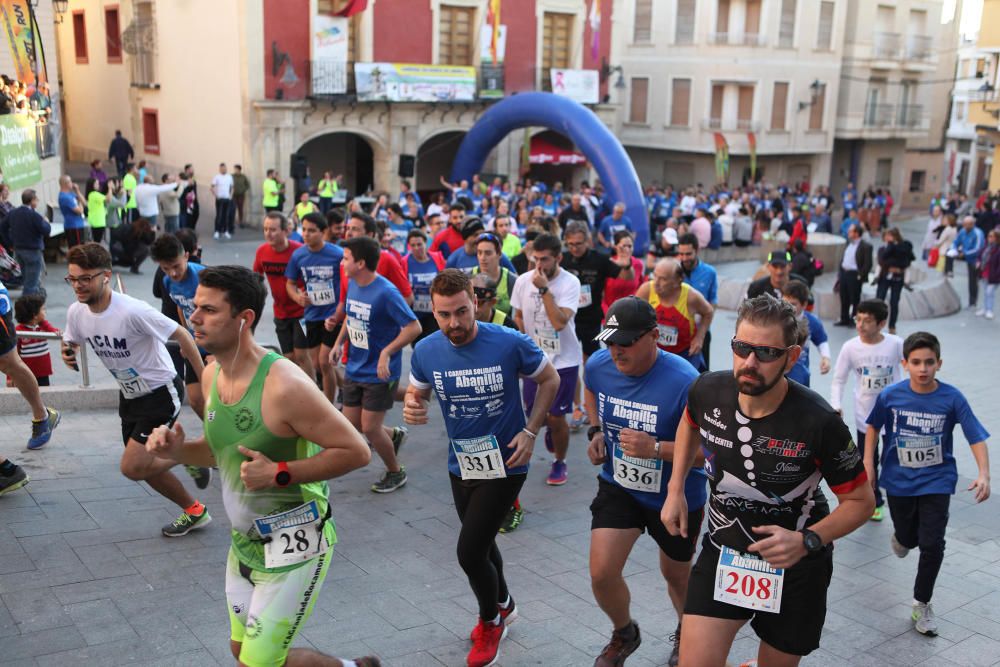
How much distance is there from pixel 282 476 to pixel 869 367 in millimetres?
4985

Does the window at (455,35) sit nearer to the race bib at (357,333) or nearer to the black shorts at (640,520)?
the race bib at (357,333)

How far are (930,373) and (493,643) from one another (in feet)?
9.56

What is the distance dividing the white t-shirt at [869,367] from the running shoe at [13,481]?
5.68 m

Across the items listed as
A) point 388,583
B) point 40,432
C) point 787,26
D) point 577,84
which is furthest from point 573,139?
point 787,26

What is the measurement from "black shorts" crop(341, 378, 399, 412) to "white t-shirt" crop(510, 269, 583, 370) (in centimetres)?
138

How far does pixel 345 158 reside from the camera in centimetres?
3178

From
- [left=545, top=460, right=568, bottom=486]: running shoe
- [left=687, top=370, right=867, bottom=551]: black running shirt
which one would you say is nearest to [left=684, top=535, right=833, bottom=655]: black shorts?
[left=687, top=370, right=867, bottom=551]: black running shirt

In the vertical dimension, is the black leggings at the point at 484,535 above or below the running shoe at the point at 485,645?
above

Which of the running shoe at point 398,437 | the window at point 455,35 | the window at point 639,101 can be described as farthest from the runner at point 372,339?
the window at point 639,101

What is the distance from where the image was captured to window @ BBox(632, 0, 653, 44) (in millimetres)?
39594

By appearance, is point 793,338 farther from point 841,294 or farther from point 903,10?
point 903,10

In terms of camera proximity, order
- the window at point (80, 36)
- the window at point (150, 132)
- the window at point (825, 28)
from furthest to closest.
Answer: the window at point (825, 28) < the window at point (80, 36) < the window at point (150, 132)

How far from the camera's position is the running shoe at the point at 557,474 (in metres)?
7.61

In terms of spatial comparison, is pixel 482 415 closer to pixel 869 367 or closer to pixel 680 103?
pixel 869 367
